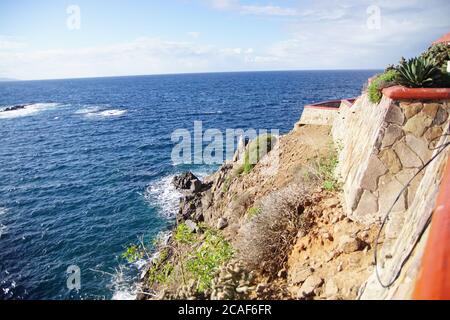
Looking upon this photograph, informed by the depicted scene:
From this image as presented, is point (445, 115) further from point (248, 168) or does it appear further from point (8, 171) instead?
point (8, 171)

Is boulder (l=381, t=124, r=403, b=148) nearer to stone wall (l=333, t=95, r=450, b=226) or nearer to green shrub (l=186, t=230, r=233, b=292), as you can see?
stone wall (l=333, t=95, r=450, b=226)

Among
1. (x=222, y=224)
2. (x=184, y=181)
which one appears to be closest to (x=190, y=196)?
(x=184, y=181)

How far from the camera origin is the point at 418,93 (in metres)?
8.01

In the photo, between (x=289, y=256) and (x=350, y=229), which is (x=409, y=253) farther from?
(x=289, y=256)

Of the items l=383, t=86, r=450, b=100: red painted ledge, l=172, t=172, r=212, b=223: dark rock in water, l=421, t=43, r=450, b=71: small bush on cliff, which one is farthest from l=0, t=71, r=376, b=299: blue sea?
l=421, t=43, r=450, b=71: small bush on cliff

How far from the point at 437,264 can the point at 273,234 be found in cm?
559

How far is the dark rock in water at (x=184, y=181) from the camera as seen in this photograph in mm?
29952

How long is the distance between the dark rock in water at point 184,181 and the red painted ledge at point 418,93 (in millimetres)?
22888

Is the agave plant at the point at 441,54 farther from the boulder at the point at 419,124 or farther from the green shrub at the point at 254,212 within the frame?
the green shrub at the point at 254,212

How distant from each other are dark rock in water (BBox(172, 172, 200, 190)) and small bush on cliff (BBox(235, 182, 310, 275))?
20.6 m
